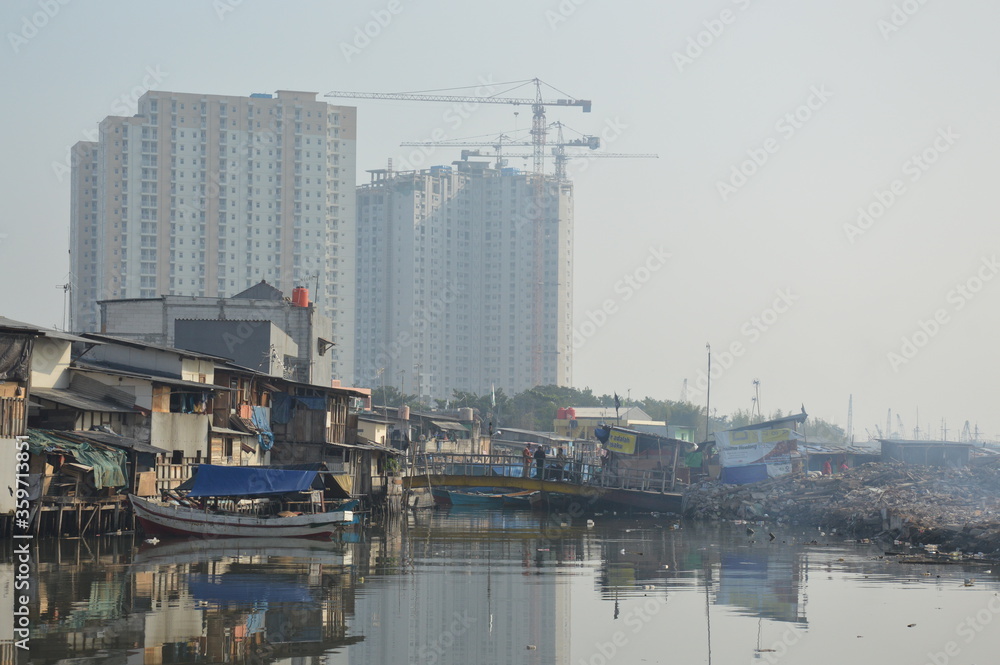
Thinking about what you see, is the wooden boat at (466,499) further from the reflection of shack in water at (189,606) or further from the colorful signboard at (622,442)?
the reflection of shack in water at (189,606)

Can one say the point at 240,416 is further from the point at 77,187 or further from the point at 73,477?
the point at 77,187

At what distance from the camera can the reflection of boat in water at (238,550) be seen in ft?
84.2

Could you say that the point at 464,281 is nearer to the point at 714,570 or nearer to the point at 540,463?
the point at 540,463

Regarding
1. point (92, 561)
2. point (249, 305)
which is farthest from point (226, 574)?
point (249, 305)

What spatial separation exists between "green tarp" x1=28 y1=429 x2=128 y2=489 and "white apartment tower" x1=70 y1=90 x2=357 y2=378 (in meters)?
96.7

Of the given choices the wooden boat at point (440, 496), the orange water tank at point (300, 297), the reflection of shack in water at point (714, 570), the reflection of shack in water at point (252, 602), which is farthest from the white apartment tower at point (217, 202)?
the reflection of shack in water at point (252, 602)

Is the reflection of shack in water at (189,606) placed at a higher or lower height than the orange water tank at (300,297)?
lower

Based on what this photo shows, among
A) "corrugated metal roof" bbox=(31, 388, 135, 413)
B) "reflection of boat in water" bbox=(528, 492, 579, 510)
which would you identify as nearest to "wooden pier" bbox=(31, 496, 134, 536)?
"corrugated metal roof" bbox=(31, 388, 135, 413)

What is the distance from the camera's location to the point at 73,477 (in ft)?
95.8

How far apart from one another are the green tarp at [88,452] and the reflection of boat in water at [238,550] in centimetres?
231

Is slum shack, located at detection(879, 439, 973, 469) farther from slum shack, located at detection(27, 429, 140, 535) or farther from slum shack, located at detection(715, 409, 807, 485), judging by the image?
slum shack, located at detection(27, 429, 140, 535)

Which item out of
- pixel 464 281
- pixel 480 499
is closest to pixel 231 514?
pixel 480 499

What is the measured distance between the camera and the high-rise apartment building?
147375 mm

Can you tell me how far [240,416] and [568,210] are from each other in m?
121
